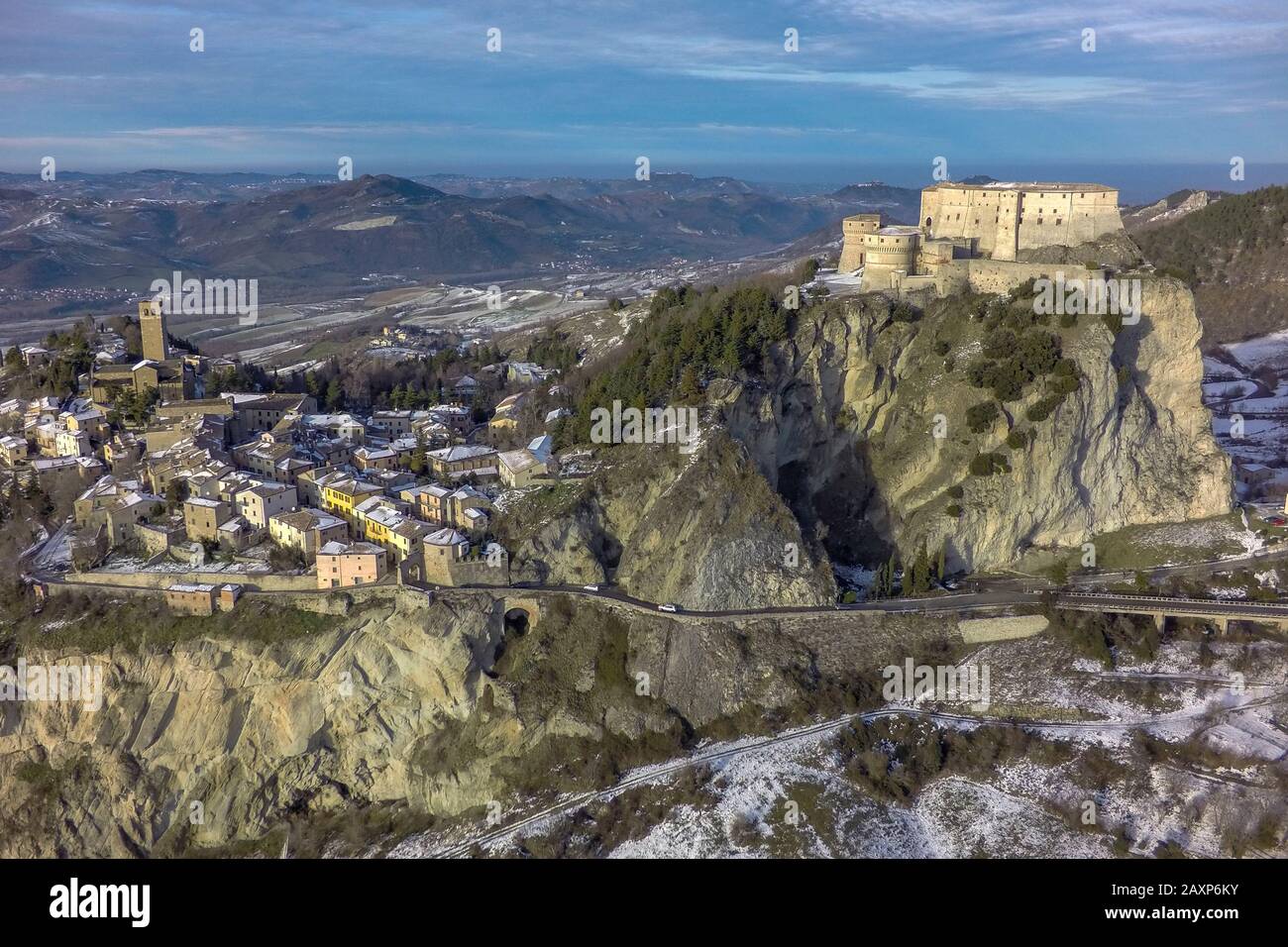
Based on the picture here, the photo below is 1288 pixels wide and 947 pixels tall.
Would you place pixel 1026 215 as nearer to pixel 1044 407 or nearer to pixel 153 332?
pixel 1044 407

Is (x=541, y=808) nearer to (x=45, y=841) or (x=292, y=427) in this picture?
(x=45, y=841)

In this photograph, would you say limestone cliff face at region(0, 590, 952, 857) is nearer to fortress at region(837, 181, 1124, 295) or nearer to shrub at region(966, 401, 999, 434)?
shrub at region(966, 401, 999, 434)

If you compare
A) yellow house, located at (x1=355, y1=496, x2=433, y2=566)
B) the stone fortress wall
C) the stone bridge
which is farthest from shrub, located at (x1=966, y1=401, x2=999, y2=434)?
yellow house, located at (x1=355, y1=496, x2=433, y2=566)

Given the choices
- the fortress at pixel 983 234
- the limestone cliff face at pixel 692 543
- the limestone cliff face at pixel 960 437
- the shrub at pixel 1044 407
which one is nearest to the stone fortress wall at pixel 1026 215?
the fortress at pixel 983 234

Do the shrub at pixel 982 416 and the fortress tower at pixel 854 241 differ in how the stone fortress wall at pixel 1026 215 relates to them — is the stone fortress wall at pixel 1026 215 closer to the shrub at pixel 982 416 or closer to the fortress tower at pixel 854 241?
the fortress tower at pixel 854 241

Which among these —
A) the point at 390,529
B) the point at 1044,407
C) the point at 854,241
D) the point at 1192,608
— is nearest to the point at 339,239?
the point at 854,241

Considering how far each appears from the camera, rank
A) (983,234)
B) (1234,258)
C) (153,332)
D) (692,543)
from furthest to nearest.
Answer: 1. (1234,258)
2. (153,332)
3. (983,234)
4. (692,543)

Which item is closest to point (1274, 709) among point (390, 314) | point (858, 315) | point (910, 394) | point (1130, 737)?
point (1130, 737)
